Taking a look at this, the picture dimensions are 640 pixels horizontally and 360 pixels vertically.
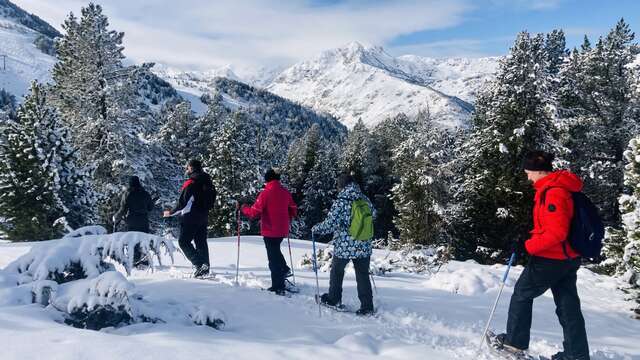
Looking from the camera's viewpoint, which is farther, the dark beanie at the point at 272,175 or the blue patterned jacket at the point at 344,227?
the dark beanie at the point at 272,175

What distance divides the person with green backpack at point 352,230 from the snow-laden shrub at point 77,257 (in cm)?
243

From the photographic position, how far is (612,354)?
19.4ft

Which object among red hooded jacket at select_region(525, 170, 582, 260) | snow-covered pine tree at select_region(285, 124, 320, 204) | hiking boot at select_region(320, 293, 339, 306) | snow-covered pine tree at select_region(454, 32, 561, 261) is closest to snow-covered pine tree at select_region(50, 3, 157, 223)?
snow-covered pine tree at select_region(454, 32, 561, 261)

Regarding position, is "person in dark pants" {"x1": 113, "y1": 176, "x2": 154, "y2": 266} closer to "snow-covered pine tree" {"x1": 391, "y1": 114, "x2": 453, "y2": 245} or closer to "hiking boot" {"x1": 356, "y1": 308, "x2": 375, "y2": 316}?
"hiking boot" {"x1": 356, "y1": 308, "x2": 375, "y2": 316}

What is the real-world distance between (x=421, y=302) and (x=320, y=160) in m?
39.8

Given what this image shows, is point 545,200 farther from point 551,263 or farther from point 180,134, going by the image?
point 180,134

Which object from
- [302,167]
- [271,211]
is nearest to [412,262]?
[271,211]

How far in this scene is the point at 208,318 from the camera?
17.7 feet

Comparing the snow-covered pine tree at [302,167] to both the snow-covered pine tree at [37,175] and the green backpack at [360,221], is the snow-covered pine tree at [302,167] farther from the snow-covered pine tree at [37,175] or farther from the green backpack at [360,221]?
the green backpack at [360,221]

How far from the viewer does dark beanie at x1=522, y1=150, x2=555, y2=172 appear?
5.21 m

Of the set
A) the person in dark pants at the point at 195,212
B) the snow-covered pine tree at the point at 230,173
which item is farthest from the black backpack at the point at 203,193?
the snow-covered pine tree at the point at 230,173

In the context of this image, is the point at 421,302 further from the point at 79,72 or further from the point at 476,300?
the point at 79,72

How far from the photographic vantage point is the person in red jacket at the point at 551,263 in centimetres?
483

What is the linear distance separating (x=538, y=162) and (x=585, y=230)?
886 mm
